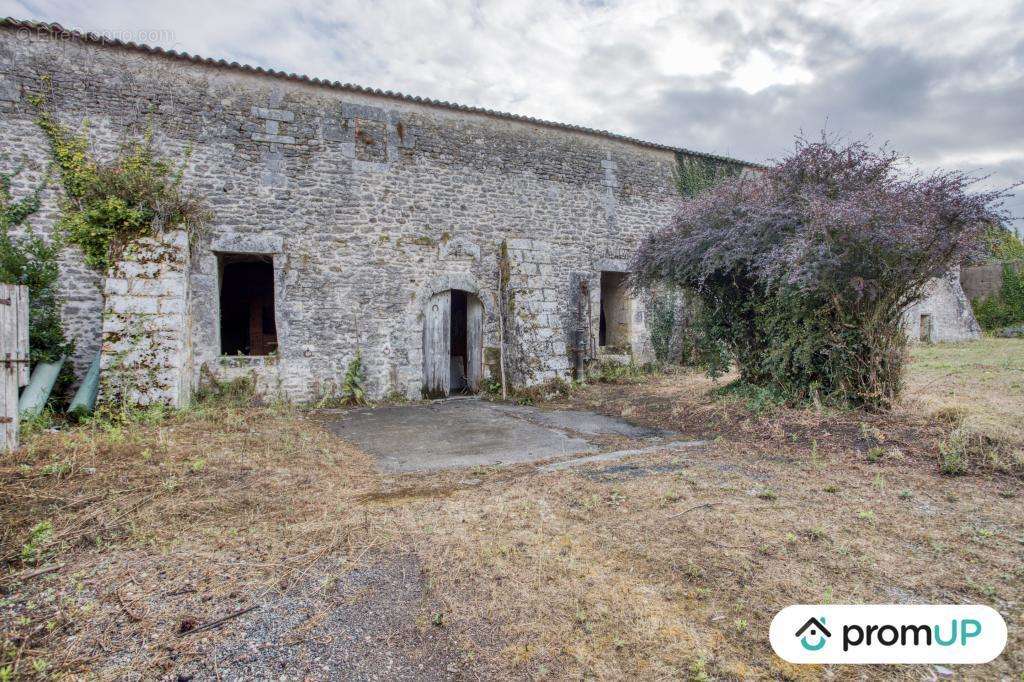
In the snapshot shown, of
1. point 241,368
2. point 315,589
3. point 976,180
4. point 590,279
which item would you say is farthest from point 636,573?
point 590,279

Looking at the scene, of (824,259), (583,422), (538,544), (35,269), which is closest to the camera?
(538,544)

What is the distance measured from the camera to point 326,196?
8680mm

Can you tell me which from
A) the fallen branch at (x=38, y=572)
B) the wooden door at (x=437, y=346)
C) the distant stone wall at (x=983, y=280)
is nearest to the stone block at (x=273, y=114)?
the wooden door at (x=437, y=346)

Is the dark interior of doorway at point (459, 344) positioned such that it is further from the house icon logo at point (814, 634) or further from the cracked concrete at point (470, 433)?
the house icon logo at point (814, 634)

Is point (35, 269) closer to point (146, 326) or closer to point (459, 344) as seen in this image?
point (146, 326)

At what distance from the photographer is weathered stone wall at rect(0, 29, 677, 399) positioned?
737 cm

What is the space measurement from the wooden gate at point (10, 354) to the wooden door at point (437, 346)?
5594 mm

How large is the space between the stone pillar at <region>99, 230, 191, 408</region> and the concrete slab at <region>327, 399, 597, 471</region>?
83.5 inches

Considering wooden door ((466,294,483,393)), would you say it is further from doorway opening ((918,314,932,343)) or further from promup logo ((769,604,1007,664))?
doorway opening ((918,314,932,343))

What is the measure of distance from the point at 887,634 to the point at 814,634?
34cm

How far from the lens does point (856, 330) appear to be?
238 inches

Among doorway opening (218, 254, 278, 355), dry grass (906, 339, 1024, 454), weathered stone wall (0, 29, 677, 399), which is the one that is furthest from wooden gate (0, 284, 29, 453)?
dry grass (906, 339, 1024, 454)

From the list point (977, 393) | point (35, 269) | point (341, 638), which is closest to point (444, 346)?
point (35, 269)

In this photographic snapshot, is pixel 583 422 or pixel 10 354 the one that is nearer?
pixel 10 354
